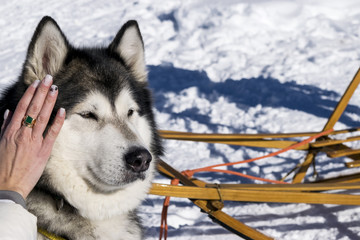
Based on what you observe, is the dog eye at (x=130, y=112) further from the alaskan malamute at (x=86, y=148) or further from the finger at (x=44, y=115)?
the finger at (x=44, y=115)

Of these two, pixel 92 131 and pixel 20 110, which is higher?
pixel 20 110

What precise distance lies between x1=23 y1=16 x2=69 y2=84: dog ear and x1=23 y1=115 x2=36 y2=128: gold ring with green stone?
393 mm

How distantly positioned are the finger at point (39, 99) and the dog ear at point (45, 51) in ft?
1.11

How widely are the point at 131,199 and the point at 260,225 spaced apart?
1.17 meters

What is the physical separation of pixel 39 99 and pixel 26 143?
131 millimetres

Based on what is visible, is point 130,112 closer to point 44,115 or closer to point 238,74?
point 44,115

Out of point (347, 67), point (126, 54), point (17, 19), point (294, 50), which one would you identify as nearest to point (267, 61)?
point (294, 50)

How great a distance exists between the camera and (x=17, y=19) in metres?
7.39

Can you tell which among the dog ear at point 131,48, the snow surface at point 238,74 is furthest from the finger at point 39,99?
the snow surface at point 238,74

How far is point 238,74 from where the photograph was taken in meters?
5.04

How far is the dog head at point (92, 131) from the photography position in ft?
5.15

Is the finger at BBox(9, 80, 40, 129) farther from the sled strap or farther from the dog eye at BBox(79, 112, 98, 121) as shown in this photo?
the sled strap

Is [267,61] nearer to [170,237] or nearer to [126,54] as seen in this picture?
[170,237]

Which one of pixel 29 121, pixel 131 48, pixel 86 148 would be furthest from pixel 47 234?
pixel 131 48
